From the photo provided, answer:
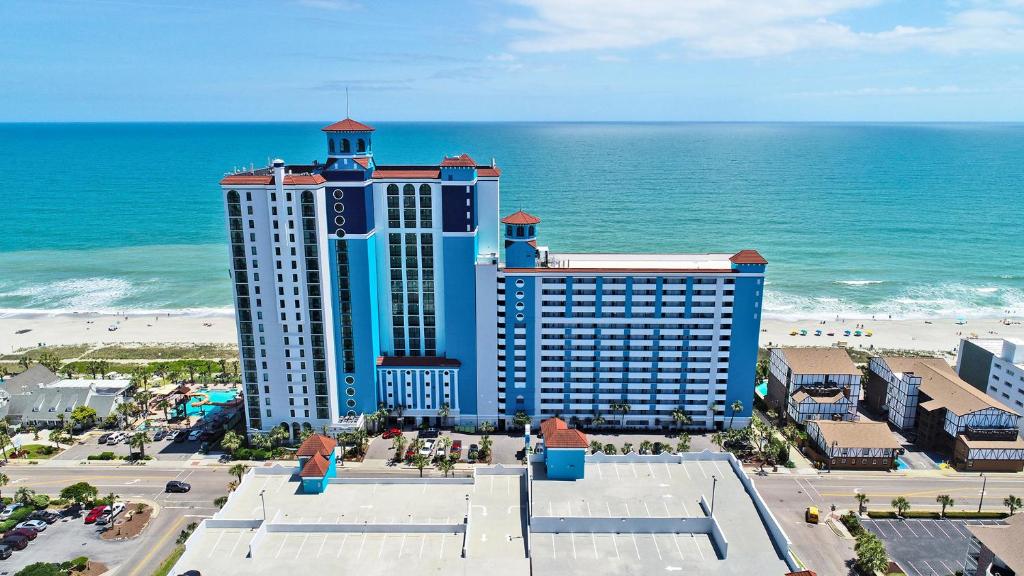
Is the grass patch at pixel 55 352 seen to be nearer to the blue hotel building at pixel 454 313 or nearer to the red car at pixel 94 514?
the blue hotel building at pixel 454 313

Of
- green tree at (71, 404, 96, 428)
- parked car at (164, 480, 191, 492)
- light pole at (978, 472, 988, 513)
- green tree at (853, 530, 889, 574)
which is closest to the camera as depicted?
green tree at (853, 530, 889, 574)

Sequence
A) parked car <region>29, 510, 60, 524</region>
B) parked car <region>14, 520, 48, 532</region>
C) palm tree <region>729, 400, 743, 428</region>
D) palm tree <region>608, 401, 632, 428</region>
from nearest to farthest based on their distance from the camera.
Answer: parked car <region>14, 520, 48, 532</region>, parked car <region>29, 510, 60, 524</region>, palm tree <region>729, 400, 743, 428</region>, palm tree <region>608, 401, 632, 428</region>

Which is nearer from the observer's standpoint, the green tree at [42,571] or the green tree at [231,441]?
the green tree at [42,571]

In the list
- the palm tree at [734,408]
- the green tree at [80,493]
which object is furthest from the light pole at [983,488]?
the green tree at [80,493]

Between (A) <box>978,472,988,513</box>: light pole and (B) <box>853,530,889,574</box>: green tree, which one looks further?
(A) <box>978,472,988,513</box>: light pole

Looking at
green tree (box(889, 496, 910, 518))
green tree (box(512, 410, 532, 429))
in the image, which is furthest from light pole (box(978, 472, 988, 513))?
green tree (box(512, 410, 532, 429))

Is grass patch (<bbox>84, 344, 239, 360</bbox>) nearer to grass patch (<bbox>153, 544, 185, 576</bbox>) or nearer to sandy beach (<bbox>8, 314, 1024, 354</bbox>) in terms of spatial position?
sandy beach (<bbox>8, 314, 1024, 354</bbox>)

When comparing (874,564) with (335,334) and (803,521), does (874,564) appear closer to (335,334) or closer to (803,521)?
(803,521)
